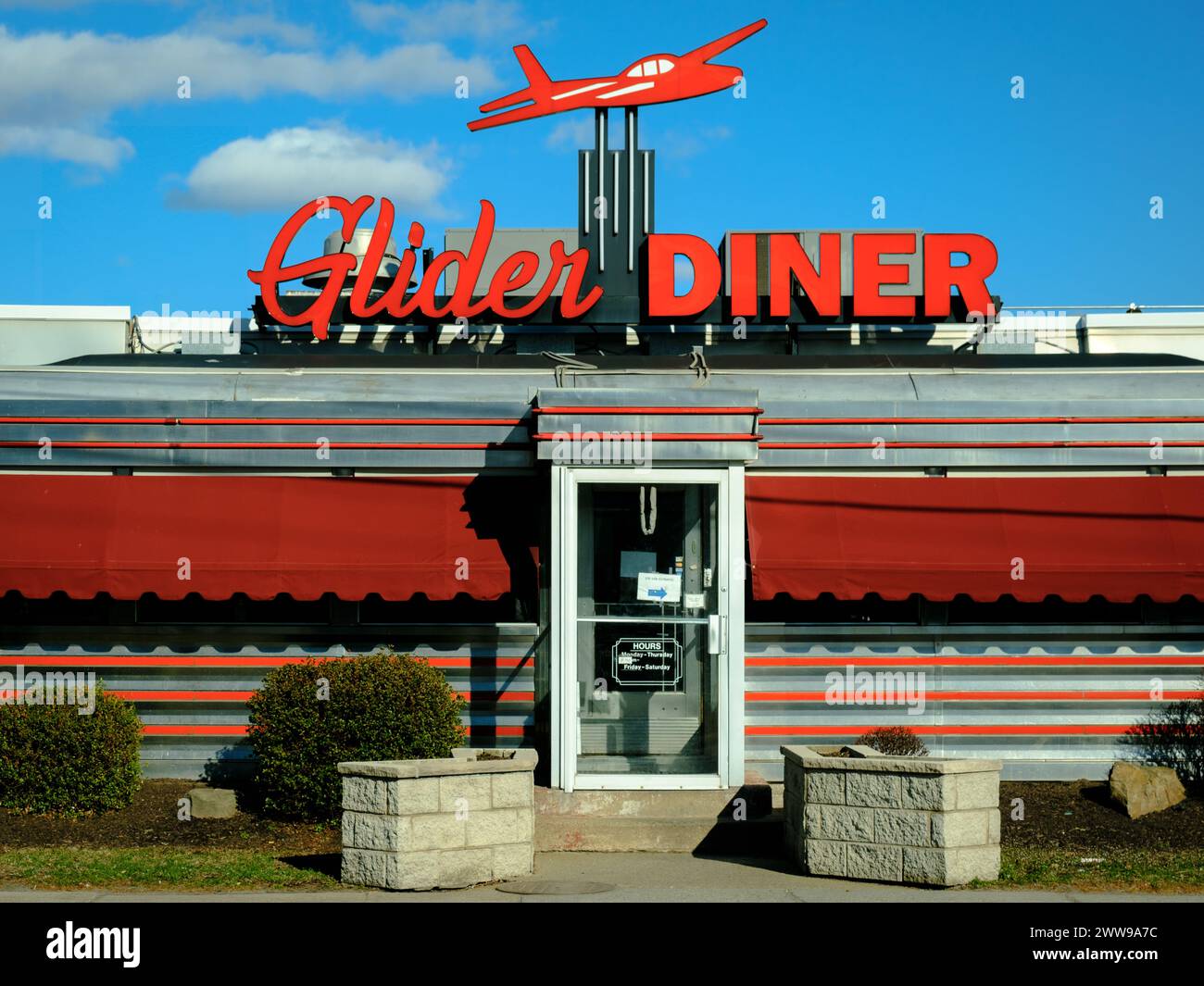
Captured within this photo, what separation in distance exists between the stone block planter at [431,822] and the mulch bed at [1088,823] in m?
3.91

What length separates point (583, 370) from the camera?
1283cm

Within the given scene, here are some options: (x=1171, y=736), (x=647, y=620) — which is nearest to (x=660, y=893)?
(x=647, y=620)

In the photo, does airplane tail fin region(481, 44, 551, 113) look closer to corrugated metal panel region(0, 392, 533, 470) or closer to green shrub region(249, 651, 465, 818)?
corrugated metal panel region(0, 392, 533, 470)

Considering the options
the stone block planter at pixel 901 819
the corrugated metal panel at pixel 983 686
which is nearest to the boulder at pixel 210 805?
the corrugated metal panel at pixel 983 686

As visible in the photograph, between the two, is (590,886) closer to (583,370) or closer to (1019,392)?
(583,370)

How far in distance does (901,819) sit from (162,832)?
5575 mm

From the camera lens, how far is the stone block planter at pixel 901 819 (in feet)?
29.2

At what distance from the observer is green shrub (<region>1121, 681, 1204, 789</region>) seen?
12039mm

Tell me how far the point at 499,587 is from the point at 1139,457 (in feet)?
19.7

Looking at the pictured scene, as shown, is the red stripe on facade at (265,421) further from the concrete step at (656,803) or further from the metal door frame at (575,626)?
the concrete step at (656,803)

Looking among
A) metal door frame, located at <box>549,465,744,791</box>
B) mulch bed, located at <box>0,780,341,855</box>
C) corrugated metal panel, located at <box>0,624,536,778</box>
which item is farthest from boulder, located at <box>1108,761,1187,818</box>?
mulch bed, located at <box>0,780,341,855</box>

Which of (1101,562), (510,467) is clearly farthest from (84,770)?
(1101,562)

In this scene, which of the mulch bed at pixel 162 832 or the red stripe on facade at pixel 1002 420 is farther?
the red stripe on facade at pixel 1002 420

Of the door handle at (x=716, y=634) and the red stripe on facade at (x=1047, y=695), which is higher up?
the door handle at (x=716, y=634)
